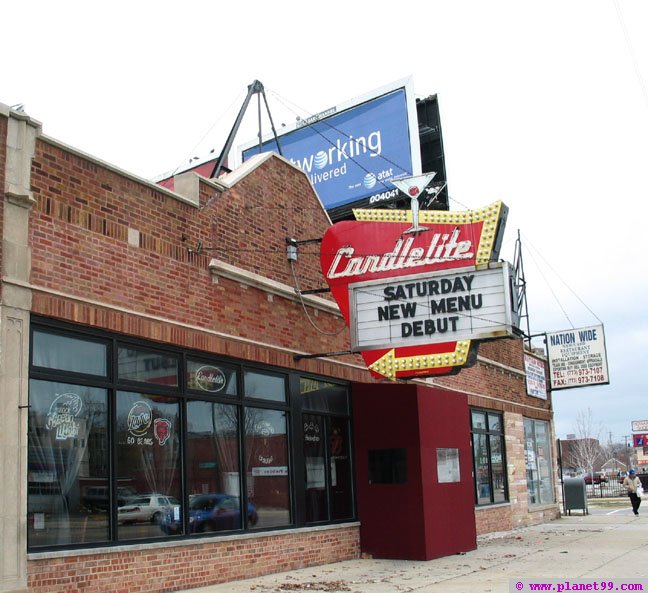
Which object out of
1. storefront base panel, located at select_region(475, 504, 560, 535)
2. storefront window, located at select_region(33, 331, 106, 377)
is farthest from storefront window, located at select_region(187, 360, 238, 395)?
storefront base panel, located at select_region(475, 504, 560, 535)

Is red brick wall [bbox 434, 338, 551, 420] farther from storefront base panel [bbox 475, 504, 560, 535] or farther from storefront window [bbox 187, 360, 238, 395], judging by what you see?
storefront window [bbox 187, 360, 238, 395]

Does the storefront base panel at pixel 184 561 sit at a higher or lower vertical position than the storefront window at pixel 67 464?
lower

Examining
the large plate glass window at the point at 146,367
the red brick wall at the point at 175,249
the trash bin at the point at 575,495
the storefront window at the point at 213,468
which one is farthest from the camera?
the trash bin at the point at 575,495

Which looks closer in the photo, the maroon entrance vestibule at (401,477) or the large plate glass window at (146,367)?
the large plate glass window at (146,367)

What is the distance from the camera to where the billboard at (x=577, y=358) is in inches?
1080

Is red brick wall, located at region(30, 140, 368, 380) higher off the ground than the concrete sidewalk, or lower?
higher

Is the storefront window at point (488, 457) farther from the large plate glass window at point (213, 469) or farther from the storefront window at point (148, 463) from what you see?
the storefront window at point (148, 463)

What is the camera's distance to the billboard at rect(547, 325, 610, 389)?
27.4 m

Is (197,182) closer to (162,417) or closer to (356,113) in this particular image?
(162,417)

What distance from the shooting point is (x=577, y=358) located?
90.6ft

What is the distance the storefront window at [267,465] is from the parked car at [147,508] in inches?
73.6

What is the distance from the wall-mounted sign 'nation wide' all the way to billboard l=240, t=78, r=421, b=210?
30.6 ft

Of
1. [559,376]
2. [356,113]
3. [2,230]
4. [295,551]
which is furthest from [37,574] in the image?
[559,376]

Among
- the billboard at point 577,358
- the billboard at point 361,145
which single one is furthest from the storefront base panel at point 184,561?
the billboard at point 577,358
